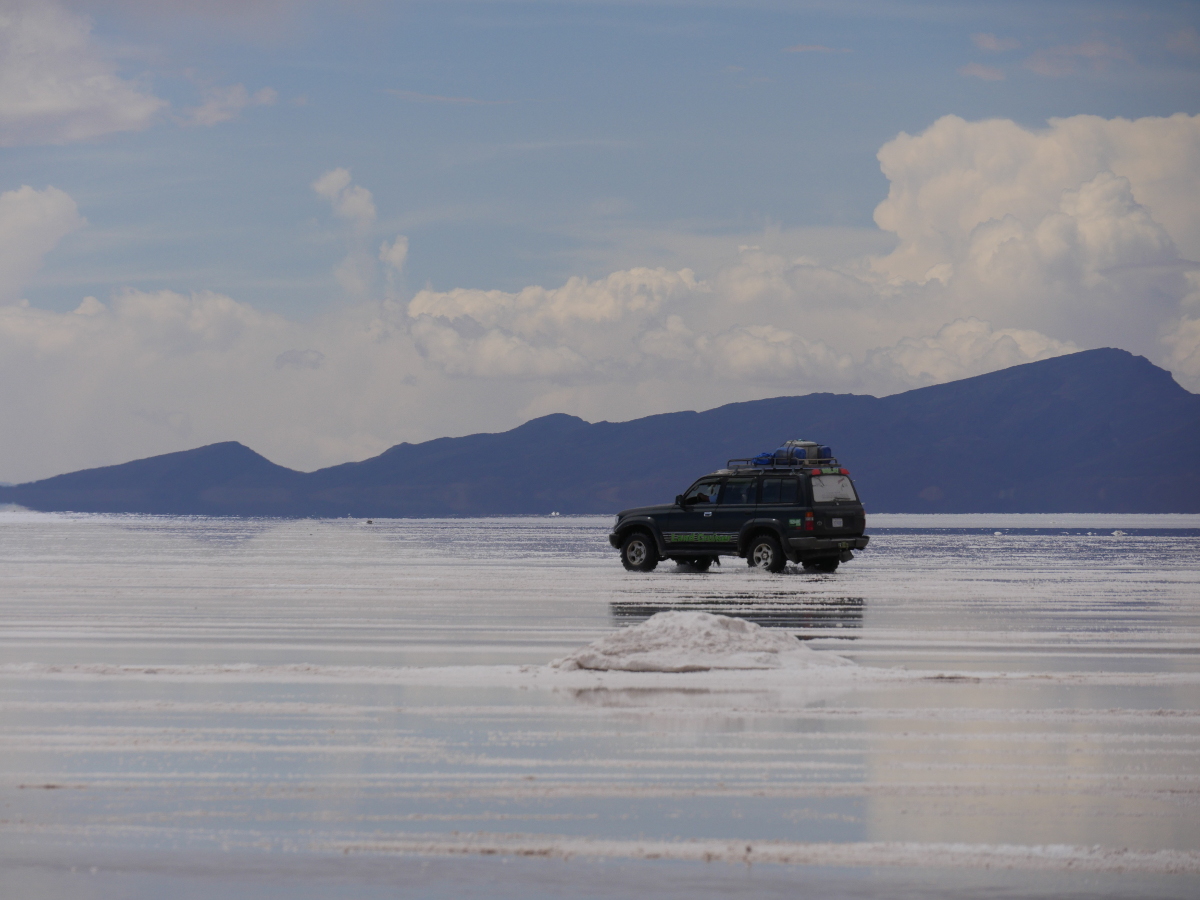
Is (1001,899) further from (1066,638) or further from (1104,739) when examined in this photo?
(1066,638)

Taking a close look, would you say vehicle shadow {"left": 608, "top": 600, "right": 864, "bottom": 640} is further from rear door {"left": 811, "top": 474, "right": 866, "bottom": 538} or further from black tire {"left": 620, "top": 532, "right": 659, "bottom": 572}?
black tire {"left": 620, "top": 532, "right": 659, "bottom": 572}

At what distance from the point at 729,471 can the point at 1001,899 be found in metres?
24.2

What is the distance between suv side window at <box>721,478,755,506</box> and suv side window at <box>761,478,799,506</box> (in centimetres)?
28

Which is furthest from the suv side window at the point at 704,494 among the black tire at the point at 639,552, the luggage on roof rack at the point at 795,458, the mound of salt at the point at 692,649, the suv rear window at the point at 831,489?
the mound of salt at the point at 692,649

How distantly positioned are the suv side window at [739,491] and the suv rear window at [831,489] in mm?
1327

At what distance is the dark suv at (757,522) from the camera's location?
93.9ft

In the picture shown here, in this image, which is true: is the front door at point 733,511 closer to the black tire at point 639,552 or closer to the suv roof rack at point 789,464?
the suv roof rack at point 789,464

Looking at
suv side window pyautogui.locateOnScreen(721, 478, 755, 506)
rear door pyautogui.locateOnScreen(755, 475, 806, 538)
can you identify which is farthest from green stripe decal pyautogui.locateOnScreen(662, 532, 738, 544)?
rear door pyautogui.locateOnScreen(755, 475, 806, 538)

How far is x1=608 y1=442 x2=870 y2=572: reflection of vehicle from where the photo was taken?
28.6 metres

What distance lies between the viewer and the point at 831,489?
29.3m

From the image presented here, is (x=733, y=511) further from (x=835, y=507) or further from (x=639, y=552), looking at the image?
(x=639, y=552)

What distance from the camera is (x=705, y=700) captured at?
10.5 metres

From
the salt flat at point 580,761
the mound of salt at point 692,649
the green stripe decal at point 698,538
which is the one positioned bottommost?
the salt flat at point 580,761

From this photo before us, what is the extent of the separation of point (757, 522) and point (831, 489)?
1830 millimetres
